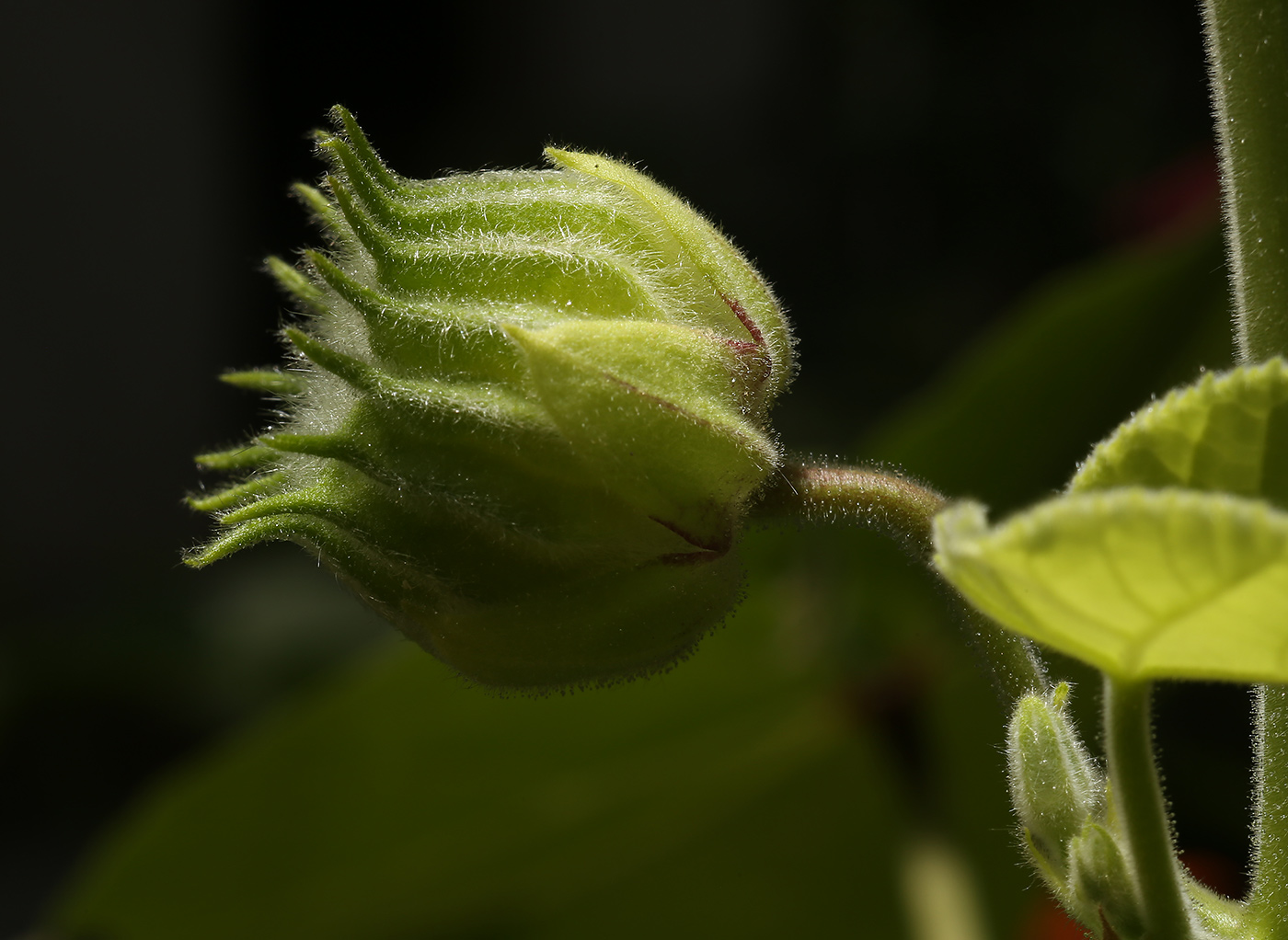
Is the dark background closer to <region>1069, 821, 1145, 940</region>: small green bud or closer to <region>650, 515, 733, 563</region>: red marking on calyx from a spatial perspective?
<region>650, 515, 733, 563</region>: red marking on calyx

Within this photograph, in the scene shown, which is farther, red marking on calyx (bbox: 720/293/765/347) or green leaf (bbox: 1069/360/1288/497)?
red marking on calyx (bbox: 720/293/765/347)

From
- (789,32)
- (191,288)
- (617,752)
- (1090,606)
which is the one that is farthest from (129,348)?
(1090,606)

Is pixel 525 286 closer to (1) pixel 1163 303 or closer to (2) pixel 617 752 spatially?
(1) pixel 1163 303

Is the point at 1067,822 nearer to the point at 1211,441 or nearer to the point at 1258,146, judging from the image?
the point at 1211,441

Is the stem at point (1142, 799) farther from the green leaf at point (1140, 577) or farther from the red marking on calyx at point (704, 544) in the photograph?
the red marking on calyx at point (704, 544)

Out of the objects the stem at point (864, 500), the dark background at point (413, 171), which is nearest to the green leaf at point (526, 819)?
the stem at point (864, 500)

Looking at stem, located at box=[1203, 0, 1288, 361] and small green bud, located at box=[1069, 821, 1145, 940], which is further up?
stem, located at box=[1203, 0, 1288, 361]

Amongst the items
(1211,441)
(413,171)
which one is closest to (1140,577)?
(1211,441)

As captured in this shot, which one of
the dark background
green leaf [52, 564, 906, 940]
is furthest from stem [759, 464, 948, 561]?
the dark background
